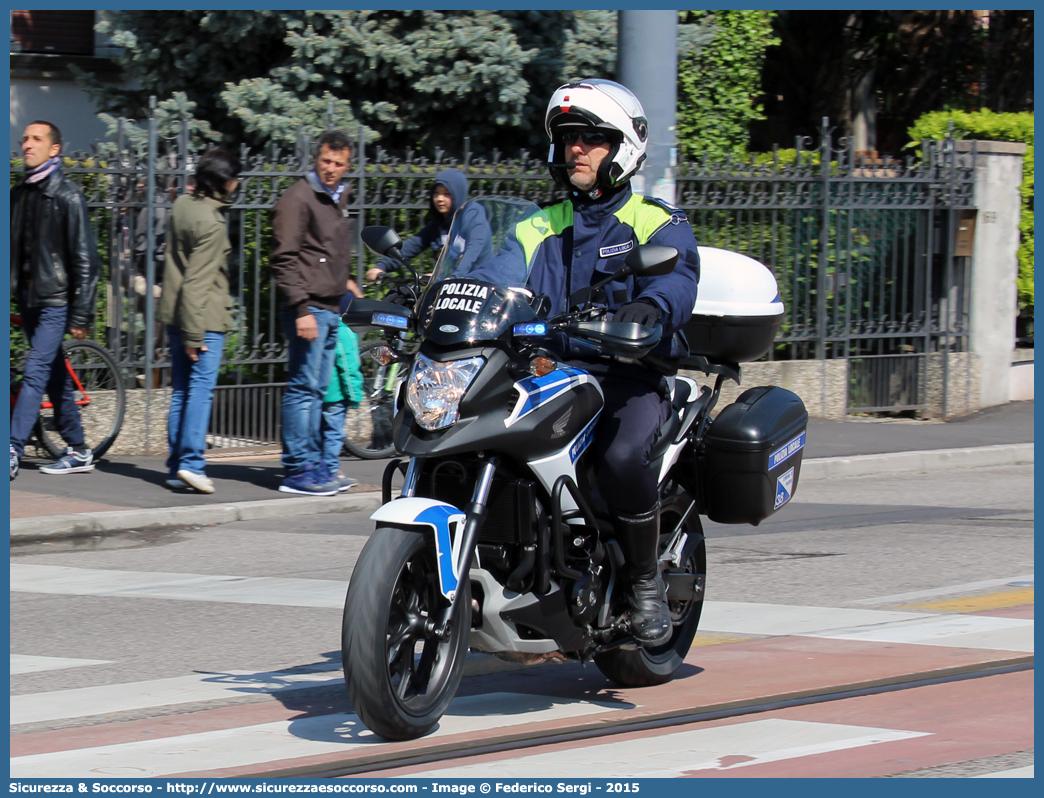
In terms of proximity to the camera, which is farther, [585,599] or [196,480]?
[196,480]

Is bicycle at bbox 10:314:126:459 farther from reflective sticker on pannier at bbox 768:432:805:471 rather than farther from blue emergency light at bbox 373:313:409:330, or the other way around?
blue emergency light at bbox 373:313:409:330

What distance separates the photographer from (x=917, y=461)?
12.5m

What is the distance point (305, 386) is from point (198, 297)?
87 cm

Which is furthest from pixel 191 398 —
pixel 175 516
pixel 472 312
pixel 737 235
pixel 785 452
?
pixel 737 235

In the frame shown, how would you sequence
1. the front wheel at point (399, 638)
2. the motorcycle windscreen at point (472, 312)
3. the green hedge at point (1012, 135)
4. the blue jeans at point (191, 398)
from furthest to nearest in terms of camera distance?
the green hedge at point (1012, 135)
the blue jeans at point (191, 398)
the motorcycle windscreen at point (472, 312)
the front wheel at point (399, 638)

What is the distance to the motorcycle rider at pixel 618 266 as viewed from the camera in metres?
4.84

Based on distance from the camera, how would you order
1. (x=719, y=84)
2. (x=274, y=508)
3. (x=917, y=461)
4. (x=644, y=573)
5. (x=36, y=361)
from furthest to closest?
(x=719, y=84) < (x=917, y=461) < (x=36, y=361) < (x=274, y=508) < (x=644, y=573)

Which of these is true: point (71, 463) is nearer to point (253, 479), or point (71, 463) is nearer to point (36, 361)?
point (36, 361)

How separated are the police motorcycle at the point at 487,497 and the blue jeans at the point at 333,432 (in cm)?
528

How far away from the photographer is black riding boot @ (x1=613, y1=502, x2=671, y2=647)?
4926 mm

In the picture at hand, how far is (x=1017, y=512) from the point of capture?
397 inches

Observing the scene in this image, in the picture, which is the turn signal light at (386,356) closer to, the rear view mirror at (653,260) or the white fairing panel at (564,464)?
the white fairing panel at (564,464)

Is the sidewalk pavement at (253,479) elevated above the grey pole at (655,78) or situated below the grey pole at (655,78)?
below

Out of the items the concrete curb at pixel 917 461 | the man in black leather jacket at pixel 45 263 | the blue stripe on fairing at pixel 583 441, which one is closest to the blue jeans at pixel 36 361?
the man in black leather jacket at pixel 45 263
